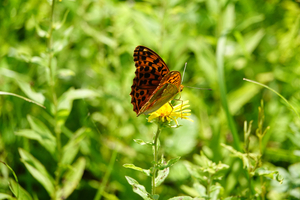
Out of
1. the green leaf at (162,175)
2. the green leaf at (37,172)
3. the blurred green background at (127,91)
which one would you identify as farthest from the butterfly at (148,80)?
the green leaf at (37,172)

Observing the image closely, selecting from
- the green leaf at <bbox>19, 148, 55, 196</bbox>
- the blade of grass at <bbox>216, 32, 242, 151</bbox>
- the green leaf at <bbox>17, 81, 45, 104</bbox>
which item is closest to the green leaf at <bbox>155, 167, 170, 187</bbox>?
the blade of grass at <bbox>216, 32, 242, 151</bbox>

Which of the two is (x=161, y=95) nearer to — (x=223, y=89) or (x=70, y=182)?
(x=223, y=89)

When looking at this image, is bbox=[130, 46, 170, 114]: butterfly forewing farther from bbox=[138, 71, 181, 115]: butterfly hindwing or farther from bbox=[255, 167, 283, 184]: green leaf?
bbox=[255, 167, 283, 184]: green leaf

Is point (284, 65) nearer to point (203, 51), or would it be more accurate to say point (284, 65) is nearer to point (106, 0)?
point (203, 51)

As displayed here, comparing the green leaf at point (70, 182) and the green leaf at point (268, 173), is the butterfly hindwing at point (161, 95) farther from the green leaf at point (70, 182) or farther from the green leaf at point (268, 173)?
the green leaf at point (70, 182)

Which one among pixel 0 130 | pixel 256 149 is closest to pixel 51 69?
pixel 0 130

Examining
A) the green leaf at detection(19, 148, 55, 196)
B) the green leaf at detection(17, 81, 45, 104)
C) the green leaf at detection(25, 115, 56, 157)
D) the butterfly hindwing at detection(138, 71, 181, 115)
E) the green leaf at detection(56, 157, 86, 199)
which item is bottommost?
the green leaf at detection(56, 157, 86, 199)
